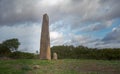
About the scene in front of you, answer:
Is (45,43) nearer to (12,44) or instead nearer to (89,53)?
(89,53)

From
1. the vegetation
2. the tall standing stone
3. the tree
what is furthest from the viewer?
the tree

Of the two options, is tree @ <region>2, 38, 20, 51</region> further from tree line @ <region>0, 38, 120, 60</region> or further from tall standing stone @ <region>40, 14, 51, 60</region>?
tall standing stone @ <region>40, 14, 51, 60</region>

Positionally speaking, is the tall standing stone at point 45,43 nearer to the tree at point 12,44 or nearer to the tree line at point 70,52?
the tree line at point 70,52

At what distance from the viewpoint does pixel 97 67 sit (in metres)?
23.0

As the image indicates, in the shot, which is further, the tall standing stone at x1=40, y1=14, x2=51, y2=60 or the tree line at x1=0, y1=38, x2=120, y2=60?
the tree line at x1=0, y1=38, x2=120, y2=60

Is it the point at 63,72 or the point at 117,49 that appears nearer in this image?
the point at 63,72

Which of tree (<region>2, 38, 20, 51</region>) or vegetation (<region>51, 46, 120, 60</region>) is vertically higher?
tree (<region>2, 38, 20, 51</region>)

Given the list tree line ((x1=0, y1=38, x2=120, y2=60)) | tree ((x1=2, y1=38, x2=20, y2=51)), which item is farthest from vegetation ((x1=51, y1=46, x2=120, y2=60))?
tree ((x1=2, y1=38, x2=20, y2=51))

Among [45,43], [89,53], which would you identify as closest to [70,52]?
[89,53]

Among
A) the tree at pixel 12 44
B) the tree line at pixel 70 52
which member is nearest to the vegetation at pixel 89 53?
the tree line at pixel 70 52

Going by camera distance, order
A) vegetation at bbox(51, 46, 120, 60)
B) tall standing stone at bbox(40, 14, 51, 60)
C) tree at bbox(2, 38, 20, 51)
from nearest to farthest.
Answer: tall standing stone at bbox(40, 14, 51, 60)
vegetation at bbox(51, 46, 120, 60)
tree at bbox(2, 38, 20, 51)

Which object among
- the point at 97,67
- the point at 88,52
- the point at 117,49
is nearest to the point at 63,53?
the point at 88,52

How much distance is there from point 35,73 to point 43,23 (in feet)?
52.5

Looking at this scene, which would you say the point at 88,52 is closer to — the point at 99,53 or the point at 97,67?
the point at 99,53
